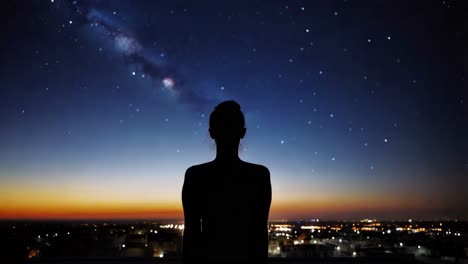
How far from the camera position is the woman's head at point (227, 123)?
3.59 feet

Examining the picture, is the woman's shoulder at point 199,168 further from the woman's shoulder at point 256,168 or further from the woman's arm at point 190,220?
the woman's shoulder at point 256,168

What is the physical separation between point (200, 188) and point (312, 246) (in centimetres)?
1363

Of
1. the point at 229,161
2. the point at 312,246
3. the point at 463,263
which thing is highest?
the point at 229,161

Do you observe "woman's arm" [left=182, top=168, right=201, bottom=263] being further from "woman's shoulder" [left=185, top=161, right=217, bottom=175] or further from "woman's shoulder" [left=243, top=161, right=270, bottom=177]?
"woman's shoulder" [left=243, top=161, right=270, bottom=177]

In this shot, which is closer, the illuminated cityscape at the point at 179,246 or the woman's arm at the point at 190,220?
the woman's arm at the point at 190,220

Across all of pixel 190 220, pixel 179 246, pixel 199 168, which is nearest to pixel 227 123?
pixel 199 168

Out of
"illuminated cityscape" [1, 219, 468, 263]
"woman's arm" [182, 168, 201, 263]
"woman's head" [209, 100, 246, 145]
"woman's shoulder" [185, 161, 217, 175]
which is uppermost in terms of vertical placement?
"woman's head" [209, 100, 246, 145]

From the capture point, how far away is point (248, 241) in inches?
40.5

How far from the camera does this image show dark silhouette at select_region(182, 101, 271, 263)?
102cm

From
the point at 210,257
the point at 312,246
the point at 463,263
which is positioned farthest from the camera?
the point at 312,246

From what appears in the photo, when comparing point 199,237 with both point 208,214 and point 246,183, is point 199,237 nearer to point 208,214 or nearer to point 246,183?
point 208,214

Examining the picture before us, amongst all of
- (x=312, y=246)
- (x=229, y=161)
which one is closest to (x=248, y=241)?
(x=229, y=161)

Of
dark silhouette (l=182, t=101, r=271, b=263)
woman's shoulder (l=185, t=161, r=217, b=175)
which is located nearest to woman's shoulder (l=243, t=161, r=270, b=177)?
dark silhouette (l=182, t=101, r=271, b=263)

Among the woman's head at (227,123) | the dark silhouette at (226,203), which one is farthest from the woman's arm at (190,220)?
the woman's head at (227,123)
